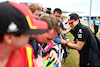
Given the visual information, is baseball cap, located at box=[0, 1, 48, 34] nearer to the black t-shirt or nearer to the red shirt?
the red shirt

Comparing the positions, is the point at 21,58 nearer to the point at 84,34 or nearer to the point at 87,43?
the point at 84,34

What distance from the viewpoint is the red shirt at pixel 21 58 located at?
0.82 metres

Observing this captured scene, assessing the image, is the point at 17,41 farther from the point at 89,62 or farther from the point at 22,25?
the point at 89,62

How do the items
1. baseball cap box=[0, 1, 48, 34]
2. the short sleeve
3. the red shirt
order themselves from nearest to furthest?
baseball cap box=[0, 1, 48, 34] → the red shirt → the short sleeve

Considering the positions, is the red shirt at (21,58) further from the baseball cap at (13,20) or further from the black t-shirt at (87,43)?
the black t-shirt at (87,43)

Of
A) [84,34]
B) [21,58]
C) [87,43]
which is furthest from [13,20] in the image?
[87,43]

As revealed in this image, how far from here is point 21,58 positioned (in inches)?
34.9

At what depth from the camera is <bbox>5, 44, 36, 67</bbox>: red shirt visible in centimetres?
82

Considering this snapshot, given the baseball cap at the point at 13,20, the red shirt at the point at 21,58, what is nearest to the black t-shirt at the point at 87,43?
the red shirt at the point at 21,58

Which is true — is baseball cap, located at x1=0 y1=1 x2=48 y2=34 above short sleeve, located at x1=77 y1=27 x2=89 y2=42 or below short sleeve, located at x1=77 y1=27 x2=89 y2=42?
above

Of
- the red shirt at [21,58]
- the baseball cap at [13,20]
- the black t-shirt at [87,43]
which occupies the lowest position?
the black t-shirt at [87,43]

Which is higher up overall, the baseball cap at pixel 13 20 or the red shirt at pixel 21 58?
the baseball cap at pixel 13 20

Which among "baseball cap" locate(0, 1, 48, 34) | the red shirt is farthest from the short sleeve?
"baseball cap" locate(0, 1, 48, 34)

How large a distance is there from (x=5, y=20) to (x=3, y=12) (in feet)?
0.18
